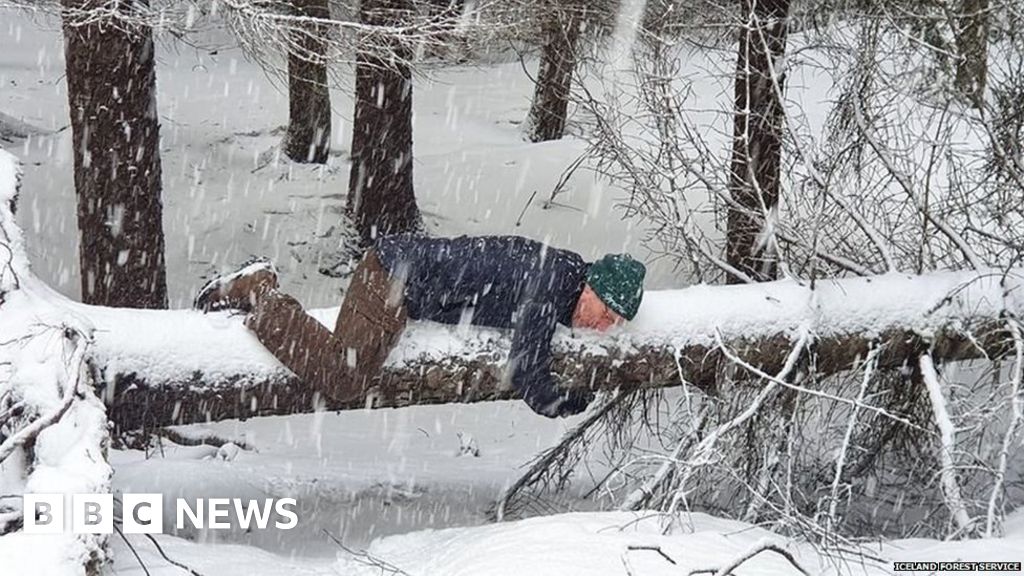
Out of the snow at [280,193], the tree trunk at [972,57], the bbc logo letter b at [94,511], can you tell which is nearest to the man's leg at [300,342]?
the bbc logo letter b at [94,511]

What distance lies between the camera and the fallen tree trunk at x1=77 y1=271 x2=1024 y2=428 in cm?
505

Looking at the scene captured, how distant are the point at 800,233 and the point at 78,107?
464 centimetres

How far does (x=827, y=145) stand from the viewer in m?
6.38

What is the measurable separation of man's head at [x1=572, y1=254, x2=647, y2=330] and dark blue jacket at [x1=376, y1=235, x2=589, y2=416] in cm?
8

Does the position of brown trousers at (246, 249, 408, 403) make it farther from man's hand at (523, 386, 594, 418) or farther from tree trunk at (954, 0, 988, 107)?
tree trunk at (954, 0, 988, 107)

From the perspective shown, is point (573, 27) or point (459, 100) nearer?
point (573, 27)

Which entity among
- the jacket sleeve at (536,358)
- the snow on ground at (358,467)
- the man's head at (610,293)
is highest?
the man's head at (610,293)

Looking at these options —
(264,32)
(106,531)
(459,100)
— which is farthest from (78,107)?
(459,100)

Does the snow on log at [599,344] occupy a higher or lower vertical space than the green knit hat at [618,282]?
lower

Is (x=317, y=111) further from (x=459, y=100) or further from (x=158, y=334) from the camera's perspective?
(x=158, y=334)

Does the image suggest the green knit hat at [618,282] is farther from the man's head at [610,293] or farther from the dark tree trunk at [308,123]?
the dark tree trunk at [308,123]

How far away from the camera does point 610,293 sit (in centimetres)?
525

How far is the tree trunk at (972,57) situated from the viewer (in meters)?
6.19

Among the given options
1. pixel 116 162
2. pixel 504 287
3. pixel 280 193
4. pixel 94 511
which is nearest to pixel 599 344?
pixel 504 287
